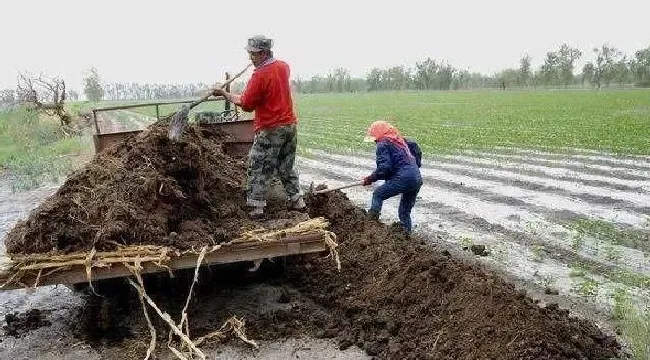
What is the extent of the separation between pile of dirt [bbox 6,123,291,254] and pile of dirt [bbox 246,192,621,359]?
893 mm

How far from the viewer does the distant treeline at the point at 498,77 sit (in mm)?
72125

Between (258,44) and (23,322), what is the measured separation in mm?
3355

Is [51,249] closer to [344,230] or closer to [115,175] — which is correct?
[115,175]

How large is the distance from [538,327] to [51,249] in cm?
368

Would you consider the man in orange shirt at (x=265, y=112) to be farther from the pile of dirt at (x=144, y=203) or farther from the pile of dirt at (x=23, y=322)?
the pile of dirt at (x=23, y=322)

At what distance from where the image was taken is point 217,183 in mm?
6441

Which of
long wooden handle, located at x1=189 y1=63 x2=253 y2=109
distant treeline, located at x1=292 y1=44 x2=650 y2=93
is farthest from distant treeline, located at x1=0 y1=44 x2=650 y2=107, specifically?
long wooden handle, located at x1=189 y1=63 x2=253 y2=109

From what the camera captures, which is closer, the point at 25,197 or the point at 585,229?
the point at 585,229

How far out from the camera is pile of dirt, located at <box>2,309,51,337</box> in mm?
5815

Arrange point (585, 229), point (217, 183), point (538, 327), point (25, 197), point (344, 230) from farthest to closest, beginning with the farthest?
point (25, 197)
point (585, 229)
point (344, 230)
point (217, 183)
point (538, 327)

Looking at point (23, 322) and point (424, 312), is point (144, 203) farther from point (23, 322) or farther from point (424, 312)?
point (424, 312)

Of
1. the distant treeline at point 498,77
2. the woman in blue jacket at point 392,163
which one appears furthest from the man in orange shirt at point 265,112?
the distant treeline at point 498,77

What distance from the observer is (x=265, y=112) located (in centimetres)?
628

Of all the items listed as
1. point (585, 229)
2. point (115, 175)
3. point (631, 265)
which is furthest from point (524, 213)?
point (115, 175)
